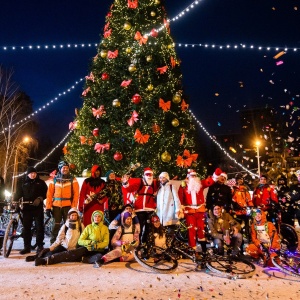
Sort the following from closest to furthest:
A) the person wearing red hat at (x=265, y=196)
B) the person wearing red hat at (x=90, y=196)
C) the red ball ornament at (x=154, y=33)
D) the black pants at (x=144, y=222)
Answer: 1. the black pants at (x=144, y=222)
2. the person wearing red hat at (x=90, y=196)
3. the person wearing red hat at (x=265, y=196)
4. the red ball ornament at (x=154, y=33)

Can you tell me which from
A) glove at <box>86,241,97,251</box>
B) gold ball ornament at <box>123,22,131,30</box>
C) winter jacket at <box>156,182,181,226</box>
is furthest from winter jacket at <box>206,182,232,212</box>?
gold ball ornament at <box>123,22,131,30</box>

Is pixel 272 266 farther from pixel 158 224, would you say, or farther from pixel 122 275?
pixel 122 275

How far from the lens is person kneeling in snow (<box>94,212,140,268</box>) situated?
636cm

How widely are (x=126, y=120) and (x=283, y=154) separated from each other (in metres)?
23.6

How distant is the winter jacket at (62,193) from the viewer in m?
7.47

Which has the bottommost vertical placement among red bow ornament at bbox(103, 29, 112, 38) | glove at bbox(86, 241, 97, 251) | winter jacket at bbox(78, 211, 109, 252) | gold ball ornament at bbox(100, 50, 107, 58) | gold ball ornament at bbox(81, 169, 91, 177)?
glove at bbox(86, 241, 97, 251)

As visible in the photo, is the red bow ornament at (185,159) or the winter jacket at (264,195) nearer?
the winter jacket at (264,195)

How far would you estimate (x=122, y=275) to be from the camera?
5469 millimetres

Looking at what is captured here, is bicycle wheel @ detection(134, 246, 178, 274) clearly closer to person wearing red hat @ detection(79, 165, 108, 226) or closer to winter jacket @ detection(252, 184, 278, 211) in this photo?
person wearing red hat @ detection(79, 165, 108, 226)

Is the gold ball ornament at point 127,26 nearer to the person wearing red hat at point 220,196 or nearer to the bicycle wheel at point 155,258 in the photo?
the person wearing red hat at point 220,196

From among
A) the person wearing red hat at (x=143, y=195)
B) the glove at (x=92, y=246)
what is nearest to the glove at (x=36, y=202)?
the glove at (x=92, y=246)

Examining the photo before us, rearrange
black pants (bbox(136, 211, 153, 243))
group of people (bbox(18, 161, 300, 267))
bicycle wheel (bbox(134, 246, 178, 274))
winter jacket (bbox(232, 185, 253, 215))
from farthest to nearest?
winter jacket (bbox(232, 185, 253, 215)) → black pants (bbox(136, 211, 153, 243)) → group of people (bbox(18, 161, 300, 267)) → bicycle wheel (bbox(134, 246, 178, 274))

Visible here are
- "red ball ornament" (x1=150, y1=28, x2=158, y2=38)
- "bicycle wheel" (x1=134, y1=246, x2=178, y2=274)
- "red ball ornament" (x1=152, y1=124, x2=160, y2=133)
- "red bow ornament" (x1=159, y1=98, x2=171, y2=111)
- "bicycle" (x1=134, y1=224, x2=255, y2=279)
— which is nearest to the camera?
"bicycle" (x1=134, y1=224, x2=255, y2=279)

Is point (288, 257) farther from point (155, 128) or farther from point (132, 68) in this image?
point (132, 68)
